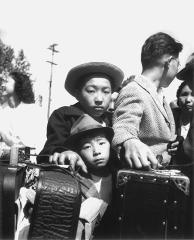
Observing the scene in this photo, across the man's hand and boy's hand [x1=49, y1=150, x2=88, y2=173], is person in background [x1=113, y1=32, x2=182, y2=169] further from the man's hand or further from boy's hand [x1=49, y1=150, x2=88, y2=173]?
boy's hand [x1=49, y1=150, x2=88, y2=173]

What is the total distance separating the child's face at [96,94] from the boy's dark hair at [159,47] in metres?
0.29

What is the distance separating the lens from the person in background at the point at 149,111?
63.9 inches

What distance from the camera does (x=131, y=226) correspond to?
141 cm

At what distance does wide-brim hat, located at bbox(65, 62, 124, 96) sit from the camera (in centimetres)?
226

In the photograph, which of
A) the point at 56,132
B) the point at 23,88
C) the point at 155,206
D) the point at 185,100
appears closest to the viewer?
the point at 155,206

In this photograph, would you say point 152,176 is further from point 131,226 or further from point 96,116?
point 96,116

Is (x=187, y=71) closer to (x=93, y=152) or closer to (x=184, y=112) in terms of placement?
(x=184, y=112)

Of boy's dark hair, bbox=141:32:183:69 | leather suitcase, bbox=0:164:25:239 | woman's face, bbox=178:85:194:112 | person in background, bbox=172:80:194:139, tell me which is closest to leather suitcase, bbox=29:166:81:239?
leather suitcase, bbox=0:164:25:239

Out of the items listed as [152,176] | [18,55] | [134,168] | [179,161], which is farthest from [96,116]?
[18,55]

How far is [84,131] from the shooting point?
2.01 metres

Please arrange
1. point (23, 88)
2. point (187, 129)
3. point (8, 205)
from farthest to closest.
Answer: point (23, 88) → point (187, 129) → point (8, 205)

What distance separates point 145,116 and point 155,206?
724 mm

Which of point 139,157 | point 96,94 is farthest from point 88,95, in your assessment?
point 139,157

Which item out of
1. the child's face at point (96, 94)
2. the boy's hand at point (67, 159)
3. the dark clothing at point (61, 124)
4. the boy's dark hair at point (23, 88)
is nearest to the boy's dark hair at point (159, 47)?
the child's face at point (96, 94)
